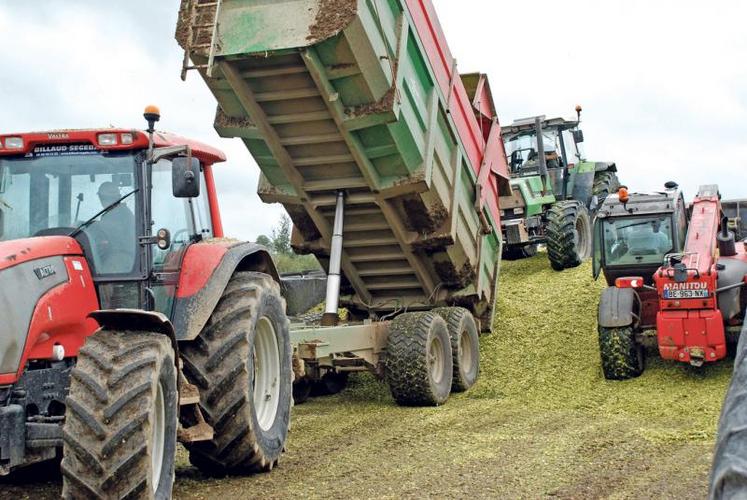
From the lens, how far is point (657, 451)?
592 cm

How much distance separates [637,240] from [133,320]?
6.52 meters

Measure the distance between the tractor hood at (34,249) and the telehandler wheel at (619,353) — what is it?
5.54 meters

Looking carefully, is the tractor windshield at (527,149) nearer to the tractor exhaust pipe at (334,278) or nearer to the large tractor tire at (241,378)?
the tractor exhaust pipe at (334,278)

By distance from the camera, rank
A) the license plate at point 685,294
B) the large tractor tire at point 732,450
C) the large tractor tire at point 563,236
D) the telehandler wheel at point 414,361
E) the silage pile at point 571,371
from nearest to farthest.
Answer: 1. the large tractor tire at point 732,450
2. the silage pile at point 571,371
3. the telehandler wheel at point 414,361
4. the license plate at point 685,294
5. the large tractor tire at point 563,236

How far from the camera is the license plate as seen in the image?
8227 millimetres

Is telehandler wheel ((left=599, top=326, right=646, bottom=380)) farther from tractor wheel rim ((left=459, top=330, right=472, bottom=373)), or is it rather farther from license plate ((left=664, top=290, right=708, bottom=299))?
tractor wheel rim ((left=459, top=330, right=472, bottom=373))

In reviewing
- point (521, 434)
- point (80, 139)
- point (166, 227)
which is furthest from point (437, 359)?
point (80, 139)

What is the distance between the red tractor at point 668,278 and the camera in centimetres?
824

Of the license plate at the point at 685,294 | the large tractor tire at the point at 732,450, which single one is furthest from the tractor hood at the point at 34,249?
the license plate at the point at 685,294

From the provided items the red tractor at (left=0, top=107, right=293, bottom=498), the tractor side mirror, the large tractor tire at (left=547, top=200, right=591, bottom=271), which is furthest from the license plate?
the tractor side mirror

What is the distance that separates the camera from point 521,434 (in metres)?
6.59

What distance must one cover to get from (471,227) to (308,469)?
3.97 metres

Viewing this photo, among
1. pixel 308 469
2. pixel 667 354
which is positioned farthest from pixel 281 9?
pixel 667 354

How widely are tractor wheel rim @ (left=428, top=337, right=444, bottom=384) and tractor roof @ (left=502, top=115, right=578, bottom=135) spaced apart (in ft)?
20.4
